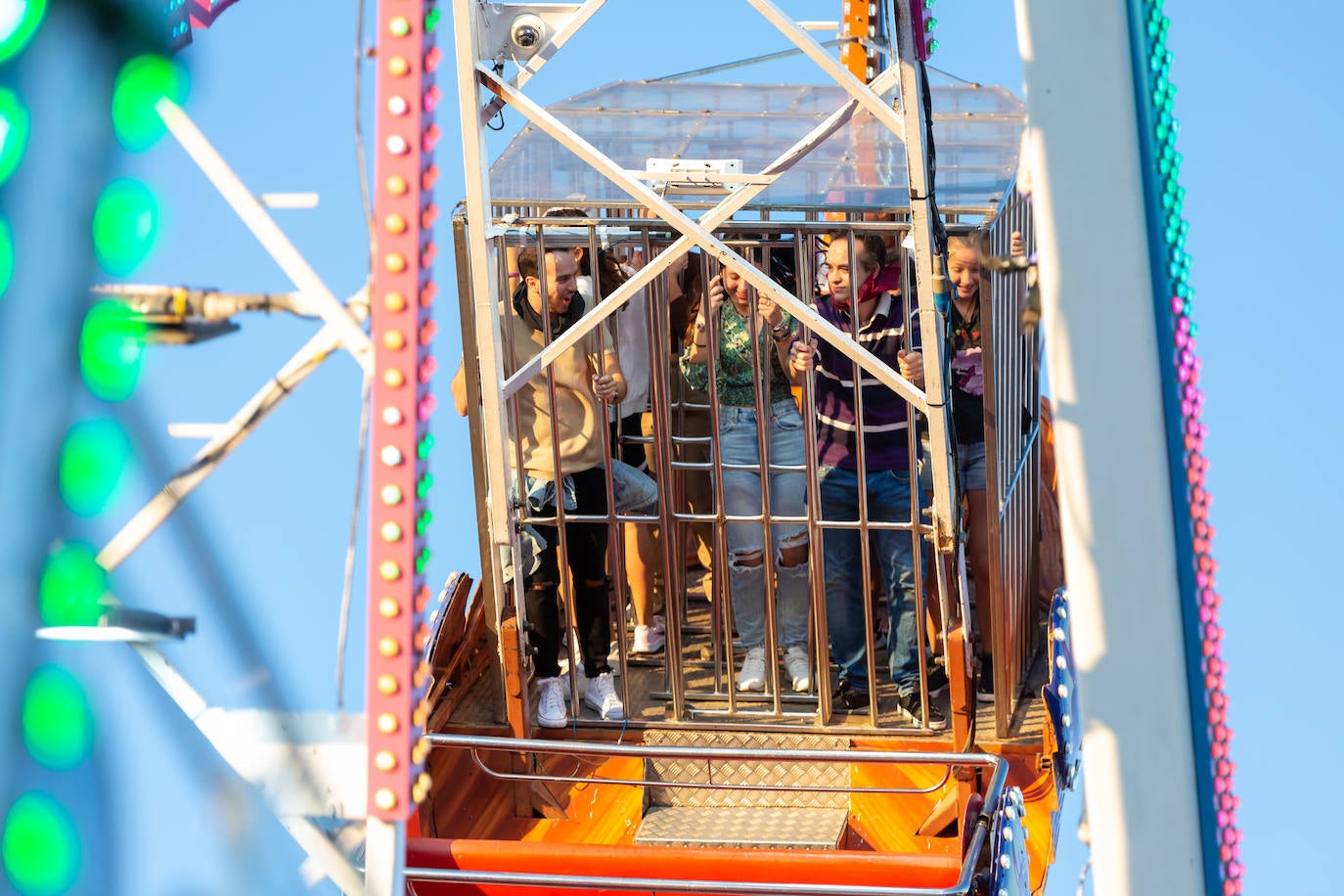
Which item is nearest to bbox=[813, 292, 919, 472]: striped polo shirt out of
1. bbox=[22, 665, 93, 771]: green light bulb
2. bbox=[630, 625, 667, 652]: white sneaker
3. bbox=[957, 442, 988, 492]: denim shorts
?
bbox=[957, 442, 988, 492]: denim shorts

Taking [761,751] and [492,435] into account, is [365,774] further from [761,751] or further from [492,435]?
[492,435]

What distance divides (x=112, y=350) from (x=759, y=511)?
169 inches

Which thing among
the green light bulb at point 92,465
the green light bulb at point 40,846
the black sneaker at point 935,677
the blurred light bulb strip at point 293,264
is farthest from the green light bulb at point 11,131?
the black sneaker at point 935,677

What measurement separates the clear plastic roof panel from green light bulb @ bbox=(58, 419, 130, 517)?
397cm

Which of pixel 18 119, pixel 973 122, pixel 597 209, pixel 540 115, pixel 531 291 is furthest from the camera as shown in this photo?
pixel 973 122

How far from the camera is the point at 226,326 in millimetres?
3123

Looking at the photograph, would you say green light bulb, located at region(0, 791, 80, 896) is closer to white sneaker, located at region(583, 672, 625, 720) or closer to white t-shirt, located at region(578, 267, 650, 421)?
white t-shirt, located at region(578, 267, 650, 421)

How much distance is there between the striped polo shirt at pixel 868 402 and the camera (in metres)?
6.48

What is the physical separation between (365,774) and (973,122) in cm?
596

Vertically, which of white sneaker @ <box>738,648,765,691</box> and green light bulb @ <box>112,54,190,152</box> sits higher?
green light bulb @ <box>112,54,190,152</box>

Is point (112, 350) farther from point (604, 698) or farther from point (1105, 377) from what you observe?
point (604, 698)

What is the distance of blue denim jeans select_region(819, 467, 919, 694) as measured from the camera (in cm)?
673

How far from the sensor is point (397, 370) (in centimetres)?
314

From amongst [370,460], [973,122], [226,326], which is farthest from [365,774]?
[973,122]
